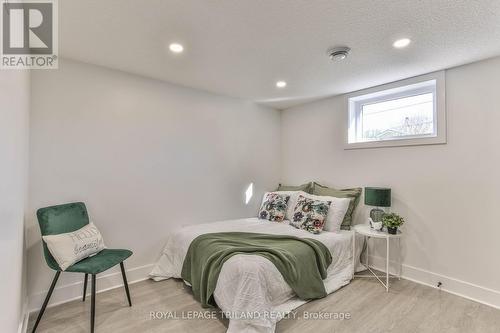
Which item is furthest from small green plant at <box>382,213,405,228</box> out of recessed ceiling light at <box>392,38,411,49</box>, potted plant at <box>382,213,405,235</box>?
recessed ceiling light at <box>392,38,411,49</box>

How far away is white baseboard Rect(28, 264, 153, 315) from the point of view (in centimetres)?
222

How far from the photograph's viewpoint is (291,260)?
2.21 meters

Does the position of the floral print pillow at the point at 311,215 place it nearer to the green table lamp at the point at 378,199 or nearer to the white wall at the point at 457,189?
the green table lamp at the point at 378,199

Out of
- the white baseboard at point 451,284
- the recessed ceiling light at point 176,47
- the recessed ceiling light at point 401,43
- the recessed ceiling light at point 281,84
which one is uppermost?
the recessed ceiling light at point 176,47

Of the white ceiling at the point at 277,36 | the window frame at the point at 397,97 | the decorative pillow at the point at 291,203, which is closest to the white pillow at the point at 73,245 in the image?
the white ceiling at the point at 277,36

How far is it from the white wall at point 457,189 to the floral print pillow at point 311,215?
693mm

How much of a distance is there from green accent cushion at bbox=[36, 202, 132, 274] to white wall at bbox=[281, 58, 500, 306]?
2.99 meters

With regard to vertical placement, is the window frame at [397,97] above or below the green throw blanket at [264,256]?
above

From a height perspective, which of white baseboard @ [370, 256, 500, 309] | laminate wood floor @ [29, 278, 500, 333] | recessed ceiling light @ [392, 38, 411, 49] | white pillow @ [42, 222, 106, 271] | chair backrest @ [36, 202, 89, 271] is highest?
recessed ceiling light @ [392, 38, 411, 49]

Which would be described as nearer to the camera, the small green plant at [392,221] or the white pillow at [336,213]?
the small green plant at [392,221]

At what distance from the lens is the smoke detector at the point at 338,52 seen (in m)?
2.21

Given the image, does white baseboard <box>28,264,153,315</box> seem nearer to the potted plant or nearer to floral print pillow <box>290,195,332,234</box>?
floral print pillow <box>290,195,332,234</box>
